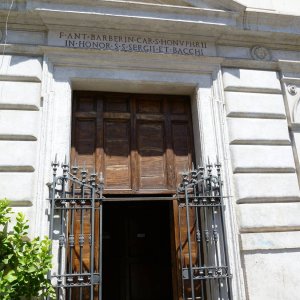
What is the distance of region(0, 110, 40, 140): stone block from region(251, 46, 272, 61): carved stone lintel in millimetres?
4703

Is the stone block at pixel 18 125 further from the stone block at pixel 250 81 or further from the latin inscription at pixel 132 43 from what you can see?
the stone block at pixel 250 81

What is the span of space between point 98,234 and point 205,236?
1.85m

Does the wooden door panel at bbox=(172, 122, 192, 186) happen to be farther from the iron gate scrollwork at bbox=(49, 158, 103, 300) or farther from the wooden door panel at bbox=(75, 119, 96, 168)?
the iron gate scrollwork at bbox=(49, 158, 103, 300)

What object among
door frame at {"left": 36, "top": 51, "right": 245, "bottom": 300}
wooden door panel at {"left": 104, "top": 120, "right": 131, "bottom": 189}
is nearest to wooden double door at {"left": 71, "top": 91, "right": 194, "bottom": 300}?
wooden door panel at {"left": 104, "top": 120, "right": 131, "bottom": 189}

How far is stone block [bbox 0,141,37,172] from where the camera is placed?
614cm

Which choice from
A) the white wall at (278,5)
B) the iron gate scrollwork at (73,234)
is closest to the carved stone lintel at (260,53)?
the white wall at (278,5)

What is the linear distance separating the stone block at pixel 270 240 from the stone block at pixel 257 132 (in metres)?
1.73

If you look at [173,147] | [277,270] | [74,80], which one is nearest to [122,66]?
[74,80]

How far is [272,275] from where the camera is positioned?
249 inches

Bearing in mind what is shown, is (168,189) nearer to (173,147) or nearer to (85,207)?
(173,147)

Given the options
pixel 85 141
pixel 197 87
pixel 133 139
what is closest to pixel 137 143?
pixel 133 139

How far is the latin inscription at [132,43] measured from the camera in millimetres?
7090

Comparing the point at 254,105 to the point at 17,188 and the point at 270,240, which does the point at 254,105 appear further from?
the point at 17,188

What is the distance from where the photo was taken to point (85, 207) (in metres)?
5.82
